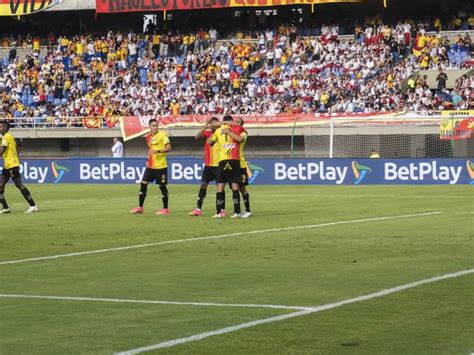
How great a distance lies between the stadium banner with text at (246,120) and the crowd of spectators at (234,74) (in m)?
1.58

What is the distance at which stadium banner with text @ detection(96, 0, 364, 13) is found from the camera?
54188mm

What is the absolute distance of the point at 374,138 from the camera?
4466 centimetres

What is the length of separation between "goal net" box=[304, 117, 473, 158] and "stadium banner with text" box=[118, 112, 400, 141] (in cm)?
22

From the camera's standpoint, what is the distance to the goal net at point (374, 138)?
1695 inches

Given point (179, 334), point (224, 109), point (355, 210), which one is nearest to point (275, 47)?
point (224, 109)

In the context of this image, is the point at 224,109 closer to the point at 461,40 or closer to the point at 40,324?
the point at 461,40

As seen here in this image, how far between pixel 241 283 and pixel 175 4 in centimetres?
4563

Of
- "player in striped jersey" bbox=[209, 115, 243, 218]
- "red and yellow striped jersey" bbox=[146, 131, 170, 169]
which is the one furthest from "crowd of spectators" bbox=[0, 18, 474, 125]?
"player in striped jersey" bbox=[209, 115, 243, 218]

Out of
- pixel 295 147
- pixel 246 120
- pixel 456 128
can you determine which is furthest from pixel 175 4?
pixel 456 128

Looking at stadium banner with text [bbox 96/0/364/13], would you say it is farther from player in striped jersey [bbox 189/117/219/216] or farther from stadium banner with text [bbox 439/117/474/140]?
player in striped jersey [bbox 189/117/219/216]

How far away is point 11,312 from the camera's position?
10273 millimetres

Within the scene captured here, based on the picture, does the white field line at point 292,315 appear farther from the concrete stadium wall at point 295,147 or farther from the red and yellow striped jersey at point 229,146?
the concrete stadium wall at point 295,147

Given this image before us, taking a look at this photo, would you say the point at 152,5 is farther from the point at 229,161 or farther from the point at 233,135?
the point at 233,135

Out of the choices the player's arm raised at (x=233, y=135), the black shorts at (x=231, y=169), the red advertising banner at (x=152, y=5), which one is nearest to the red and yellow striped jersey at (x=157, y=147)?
the black shorts at (x=231, y=169)
